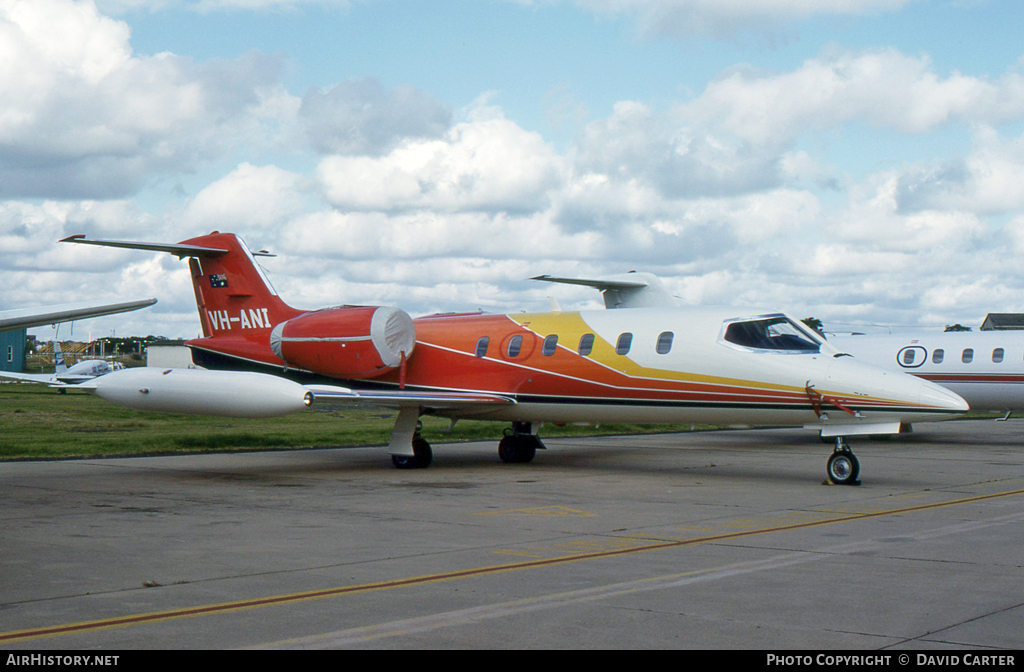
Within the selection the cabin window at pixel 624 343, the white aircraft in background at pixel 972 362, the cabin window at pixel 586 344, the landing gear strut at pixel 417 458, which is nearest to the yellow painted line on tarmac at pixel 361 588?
the cabin window at pixel 624 343

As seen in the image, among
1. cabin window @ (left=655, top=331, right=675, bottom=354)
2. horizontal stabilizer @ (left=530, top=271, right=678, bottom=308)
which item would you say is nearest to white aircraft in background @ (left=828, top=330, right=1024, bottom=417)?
horizontal stabilizer @ (left=530, top=271, right=678, bottom=308)

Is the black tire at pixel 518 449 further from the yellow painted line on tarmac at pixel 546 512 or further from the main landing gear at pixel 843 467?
the yellow painted line on tarmac at pixel 546 512

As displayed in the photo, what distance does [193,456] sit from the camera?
20.4m

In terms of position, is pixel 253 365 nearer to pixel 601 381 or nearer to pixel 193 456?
pixel 193 456

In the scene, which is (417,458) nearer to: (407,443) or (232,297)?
(407,443)

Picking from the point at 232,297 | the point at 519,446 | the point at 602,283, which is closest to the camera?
the point at 519,446

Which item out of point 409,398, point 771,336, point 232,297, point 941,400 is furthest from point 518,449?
point 941,400

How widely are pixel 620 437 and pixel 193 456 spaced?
12.2 meters

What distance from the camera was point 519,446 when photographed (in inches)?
771

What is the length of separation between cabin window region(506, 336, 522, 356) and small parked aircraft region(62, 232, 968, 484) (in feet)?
0.09

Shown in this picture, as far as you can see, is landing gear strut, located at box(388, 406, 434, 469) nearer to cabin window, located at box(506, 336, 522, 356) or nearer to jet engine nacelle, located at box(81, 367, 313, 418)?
cabin window, located at box(506, 336, 522, 356)

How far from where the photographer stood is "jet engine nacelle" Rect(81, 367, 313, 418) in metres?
15.0

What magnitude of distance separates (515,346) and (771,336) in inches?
196
